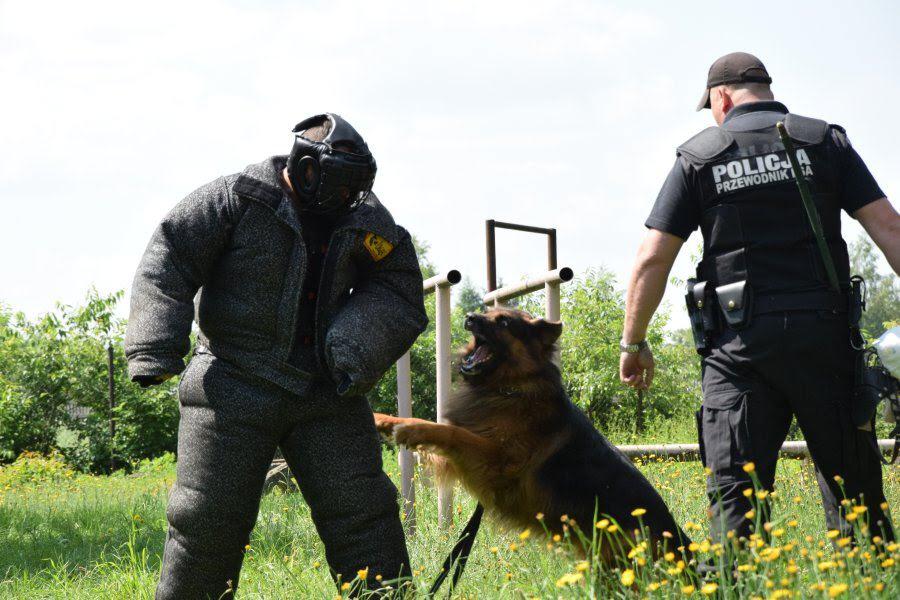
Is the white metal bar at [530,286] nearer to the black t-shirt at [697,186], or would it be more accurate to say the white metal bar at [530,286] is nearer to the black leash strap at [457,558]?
the black t-shirt at [697,186]

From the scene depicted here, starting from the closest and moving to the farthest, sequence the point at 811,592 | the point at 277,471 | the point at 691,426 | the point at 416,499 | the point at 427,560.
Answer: the point at 811,592
the point at 427,560
the point at 416,499
the point at 277,471
the point at 691,426

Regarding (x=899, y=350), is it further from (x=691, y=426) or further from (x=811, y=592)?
(x=691, y=426)

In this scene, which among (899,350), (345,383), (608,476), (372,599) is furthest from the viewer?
(608,476)

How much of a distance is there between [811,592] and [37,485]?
12.7 metres

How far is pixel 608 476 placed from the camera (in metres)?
3.76

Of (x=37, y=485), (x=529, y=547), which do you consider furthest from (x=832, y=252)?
(x=37, y=485)

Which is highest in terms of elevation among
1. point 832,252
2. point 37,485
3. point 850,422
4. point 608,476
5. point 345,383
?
point 832,252

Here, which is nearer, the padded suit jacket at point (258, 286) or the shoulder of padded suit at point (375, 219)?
the padded suit jacket at point (258, 286)

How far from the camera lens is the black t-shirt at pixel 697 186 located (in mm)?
3260

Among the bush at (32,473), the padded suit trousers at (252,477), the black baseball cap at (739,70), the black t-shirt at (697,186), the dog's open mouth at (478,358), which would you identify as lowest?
the bush at (32,473)

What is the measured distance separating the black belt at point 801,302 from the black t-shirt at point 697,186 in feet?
1.27

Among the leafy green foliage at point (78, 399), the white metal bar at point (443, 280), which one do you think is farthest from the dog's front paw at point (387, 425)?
the leafy green foliage at point (78, 399)

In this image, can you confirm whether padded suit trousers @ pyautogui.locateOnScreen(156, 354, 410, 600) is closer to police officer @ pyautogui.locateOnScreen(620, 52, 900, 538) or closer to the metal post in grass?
police officer @ pyautogui.locateOnScreen(620, 52, 900, 538)

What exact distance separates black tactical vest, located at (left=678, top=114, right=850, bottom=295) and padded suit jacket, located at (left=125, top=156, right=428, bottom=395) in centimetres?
131
